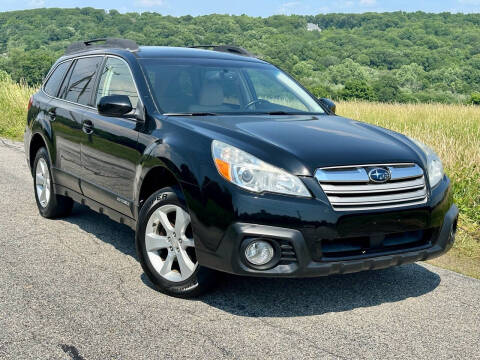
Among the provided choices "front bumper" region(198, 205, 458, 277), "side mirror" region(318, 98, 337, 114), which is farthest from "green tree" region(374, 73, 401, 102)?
"front bumper" region(198, 205, 458, 277)

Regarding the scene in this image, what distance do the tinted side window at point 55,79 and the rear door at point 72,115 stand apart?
18cm

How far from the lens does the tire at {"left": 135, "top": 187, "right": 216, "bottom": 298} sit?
4156 mm

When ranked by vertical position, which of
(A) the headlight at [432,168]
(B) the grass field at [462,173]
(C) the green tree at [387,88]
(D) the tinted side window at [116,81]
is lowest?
(C) the green tree at [387,88]

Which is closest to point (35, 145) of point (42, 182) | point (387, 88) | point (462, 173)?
point (42, 182)

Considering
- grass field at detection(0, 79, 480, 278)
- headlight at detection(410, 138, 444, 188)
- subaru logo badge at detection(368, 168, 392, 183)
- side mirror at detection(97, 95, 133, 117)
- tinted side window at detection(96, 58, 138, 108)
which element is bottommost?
grass field at detection(0, 79, 480, 278)

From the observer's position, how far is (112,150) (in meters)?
4.97

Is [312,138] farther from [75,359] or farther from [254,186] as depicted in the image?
[75,359]

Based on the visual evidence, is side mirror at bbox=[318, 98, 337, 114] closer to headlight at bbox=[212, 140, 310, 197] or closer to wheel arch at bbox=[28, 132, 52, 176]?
headlight at bbox=[212, 140, 310, 197]

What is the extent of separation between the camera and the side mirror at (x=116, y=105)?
4723mm

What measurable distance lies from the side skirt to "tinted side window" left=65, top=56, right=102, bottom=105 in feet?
2.70

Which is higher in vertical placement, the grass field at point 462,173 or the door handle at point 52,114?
the door handle at point 52,114

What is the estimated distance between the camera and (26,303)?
4.11 m

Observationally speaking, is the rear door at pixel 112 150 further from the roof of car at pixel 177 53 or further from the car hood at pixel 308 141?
the car hood at pixel 308 141

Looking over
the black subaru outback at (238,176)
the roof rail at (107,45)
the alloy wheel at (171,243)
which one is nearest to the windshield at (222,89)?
the black subaru outback at (238,176)
